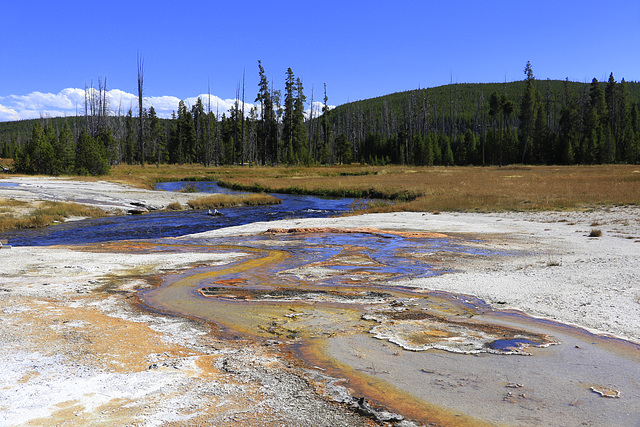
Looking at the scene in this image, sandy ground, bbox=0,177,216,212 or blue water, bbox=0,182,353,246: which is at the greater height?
sandy ground, bbox=0,177,216,212

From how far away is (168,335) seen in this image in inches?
257

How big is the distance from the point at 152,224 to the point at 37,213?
6.37 m

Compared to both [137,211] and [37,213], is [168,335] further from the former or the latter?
[137,211]

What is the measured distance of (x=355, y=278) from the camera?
1085cm

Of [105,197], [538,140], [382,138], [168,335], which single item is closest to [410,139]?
[382,138]

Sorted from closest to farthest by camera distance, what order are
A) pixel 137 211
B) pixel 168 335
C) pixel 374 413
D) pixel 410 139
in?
pixel 374 413
pixel 168 335
pixel 137 211
pixel 410 139

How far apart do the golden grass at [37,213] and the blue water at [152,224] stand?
0.95 m

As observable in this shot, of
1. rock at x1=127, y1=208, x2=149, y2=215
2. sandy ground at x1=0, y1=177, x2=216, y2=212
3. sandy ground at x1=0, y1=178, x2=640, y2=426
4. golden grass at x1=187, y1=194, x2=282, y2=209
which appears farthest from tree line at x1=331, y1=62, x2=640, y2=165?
sandy ground at x1=0, y1=178, x2=640, y2=426

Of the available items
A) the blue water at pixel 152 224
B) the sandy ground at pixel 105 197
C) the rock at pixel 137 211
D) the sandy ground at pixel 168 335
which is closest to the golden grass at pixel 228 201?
the sandy ground at pixel 105 197

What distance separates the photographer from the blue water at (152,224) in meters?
19.8

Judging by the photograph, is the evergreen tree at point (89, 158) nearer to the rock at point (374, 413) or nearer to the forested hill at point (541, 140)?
the forested hill at point (541, 140)

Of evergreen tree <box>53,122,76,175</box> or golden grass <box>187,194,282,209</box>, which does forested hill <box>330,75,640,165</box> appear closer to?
evergreen tree <box>53,122,76,175</box>

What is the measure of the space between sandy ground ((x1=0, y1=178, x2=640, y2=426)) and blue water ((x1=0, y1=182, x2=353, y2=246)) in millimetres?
5241

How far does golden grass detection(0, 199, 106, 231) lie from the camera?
2287cm
